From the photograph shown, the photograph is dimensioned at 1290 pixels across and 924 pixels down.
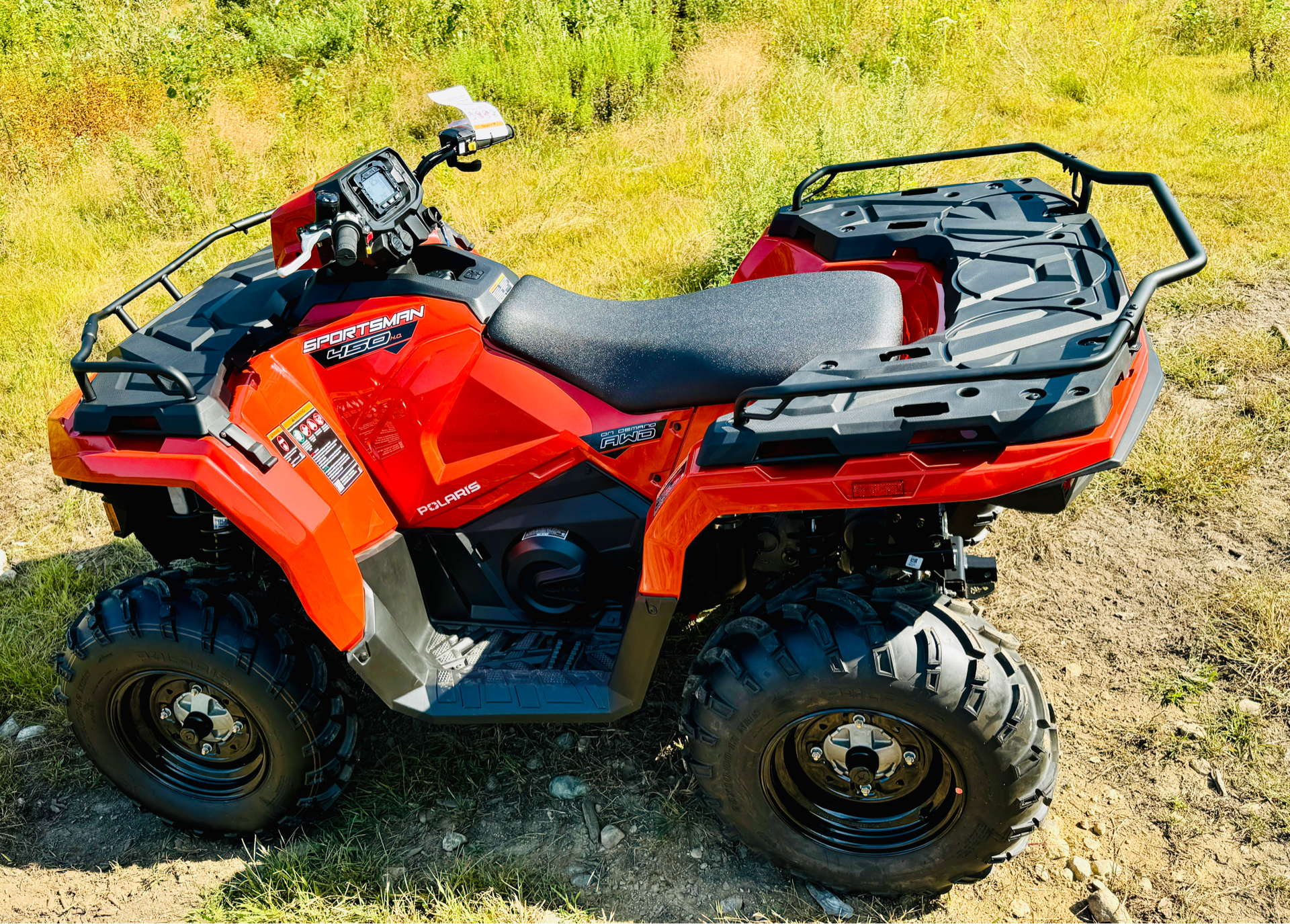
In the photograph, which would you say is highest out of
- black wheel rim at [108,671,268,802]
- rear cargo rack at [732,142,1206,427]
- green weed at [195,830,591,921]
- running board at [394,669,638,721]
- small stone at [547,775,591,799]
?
rear cargo rack at [732,142,1206,427]

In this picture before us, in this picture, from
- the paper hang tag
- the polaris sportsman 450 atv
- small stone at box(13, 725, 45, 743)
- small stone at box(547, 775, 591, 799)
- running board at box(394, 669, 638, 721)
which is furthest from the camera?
small stone at box(13, 725, 45, 743)

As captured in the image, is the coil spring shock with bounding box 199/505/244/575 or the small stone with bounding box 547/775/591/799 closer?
the coil spring shock with bounding box 199/505/244/575

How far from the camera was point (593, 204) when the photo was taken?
6863 mm

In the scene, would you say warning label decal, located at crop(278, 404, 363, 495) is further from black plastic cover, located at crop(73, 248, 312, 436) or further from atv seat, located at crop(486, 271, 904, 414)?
atv seat, located at crop(486, 271, 904, 414)

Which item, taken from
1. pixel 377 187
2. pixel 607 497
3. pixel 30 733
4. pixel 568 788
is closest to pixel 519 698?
pixel 568 788

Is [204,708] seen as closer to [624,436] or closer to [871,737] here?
[624,436]

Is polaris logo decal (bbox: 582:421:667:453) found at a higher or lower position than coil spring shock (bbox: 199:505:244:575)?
higher

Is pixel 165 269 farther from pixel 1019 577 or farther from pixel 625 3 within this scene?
pixel 625 3

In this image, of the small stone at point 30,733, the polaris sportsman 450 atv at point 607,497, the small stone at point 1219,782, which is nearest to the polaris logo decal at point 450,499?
the polaris sportsman 450 atv at point 607,497

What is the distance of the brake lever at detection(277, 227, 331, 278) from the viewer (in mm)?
2363

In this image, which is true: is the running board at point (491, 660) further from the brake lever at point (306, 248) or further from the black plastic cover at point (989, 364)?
the brake lever at point (306, 248)

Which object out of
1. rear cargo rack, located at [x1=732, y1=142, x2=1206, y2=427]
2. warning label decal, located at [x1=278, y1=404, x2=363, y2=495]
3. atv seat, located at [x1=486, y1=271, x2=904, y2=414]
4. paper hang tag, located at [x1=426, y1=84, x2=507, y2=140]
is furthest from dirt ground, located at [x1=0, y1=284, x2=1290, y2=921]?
paper hang tag, located at [x1=426, y1=84, x2=507, y2=140]

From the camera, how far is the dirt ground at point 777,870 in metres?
2.54

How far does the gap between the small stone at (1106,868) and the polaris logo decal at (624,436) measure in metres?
1.64
